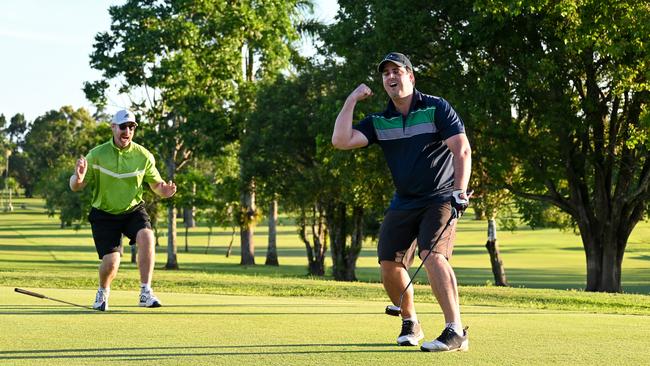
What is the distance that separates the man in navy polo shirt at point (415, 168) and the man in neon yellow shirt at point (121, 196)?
3890mm

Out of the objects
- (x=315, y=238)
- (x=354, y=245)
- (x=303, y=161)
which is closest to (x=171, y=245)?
(x=315, y=238)

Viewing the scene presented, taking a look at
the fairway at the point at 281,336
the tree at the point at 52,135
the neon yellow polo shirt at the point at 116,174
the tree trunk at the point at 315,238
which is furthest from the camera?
the tree at the point at 52,135

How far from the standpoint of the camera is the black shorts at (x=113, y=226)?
469 inches

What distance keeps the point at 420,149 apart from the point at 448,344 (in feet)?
5.06

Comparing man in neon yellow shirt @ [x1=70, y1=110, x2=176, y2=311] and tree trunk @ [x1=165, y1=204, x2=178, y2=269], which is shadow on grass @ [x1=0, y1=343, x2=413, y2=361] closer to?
man in neon yellow shirt @ [x1=70, y1=110, x2=176, y2=311]

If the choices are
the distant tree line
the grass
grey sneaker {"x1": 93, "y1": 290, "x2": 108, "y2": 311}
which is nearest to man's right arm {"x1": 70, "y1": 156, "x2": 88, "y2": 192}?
grey sneaker {"x1": 93, "y1": 290, "x2": 108, "y2": 311}

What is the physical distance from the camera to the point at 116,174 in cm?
1177

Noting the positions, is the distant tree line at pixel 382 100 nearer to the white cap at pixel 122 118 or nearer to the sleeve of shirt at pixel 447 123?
the white cap at pixel 122 118

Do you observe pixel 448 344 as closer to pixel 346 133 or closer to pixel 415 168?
pixel 415 168

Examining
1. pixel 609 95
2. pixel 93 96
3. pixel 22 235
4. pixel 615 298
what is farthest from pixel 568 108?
pixel 22 235

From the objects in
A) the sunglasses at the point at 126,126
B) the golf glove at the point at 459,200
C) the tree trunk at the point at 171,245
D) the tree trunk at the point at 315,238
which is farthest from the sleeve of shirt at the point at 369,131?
the tree trunk at the point at 171,245

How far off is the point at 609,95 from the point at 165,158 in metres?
28.6

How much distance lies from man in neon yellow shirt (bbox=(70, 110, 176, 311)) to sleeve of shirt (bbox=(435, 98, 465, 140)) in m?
4.44

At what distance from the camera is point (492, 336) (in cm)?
893
